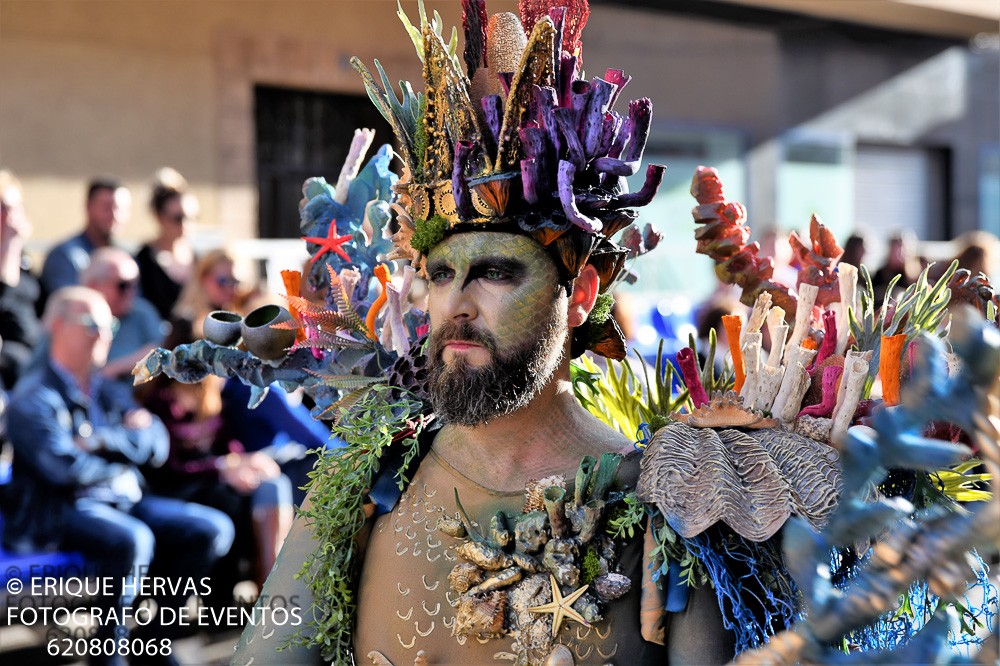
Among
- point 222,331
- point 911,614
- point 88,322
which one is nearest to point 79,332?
point 88,322

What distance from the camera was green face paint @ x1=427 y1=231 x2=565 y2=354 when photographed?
221 centimetres

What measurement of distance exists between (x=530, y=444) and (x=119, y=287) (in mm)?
3329

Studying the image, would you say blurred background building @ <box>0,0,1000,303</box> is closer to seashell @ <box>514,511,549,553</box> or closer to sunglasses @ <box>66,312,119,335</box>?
seashell @ <box>514,511,549,553</box>

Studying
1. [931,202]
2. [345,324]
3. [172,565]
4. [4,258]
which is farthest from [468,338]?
[931,202]

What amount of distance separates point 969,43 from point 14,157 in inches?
444

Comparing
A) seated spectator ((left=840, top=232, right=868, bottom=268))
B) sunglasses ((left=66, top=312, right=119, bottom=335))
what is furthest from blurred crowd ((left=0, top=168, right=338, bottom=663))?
seated spectator ((left=840, top=232, right=868, bottom=268))

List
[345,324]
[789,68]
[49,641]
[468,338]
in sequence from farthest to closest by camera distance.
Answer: [789,68] → [49,641] → [345,324] → [468,338]

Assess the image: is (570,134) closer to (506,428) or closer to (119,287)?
(506,428)

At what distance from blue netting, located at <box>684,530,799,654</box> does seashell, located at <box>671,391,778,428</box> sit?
0.21 metres

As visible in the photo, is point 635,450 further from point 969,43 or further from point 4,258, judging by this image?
point 969,43

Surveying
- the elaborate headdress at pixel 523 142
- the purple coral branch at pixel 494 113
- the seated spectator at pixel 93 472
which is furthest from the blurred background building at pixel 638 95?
the seated spectator at pixel 93 472

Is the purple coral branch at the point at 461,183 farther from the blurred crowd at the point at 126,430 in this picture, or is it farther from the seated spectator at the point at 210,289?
the seated spectator at the point at 210,289

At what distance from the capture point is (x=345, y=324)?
8.97 ft

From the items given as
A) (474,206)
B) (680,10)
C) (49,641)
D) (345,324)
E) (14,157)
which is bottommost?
(49,641)
